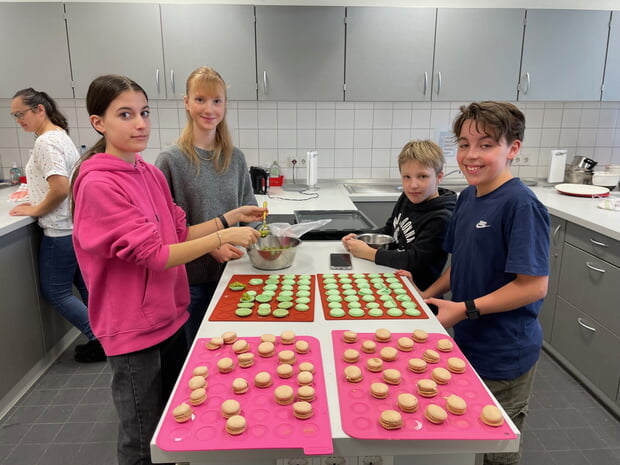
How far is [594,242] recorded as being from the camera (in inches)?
84.4

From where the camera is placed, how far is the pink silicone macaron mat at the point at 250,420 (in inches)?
28.7

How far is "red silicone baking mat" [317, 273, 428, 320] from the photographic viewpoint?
1169 millimetres

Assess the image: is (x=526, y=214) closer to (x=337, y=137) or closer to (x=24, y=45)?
(x=337, y=137)

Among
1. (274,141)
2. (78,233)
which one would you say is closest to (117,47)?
(274,141)

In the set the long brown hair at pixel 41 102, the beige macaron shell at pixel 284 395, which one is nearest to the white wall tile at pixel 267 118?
the long brown hair at pixel 41 102

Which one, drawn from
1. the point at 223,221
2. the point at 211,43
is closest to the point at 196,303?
the point at 223,221

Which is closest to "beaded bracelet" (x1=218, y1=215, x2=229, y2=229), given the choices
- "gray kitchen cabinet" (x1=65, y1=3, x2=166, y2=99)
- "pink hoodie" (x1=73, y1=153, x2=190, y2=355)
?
"pink hoodie" (x1=73, y1=153, x2=190, y2=355)

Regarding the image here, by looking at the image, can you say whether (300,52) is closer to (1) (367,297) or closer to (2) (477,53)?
(2) (477,53)

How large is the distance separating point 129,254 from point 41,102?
1.59 meters

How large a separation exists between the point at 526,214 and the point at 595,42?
239 cm

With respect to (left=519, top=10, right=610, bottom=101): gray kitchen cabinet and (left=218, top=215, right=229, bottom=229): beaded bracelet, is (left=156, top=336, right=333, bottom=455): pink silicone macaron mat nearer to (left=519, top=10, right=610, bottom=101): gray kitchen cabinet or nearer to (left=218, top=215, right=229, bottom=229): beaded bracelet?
(left=218, top=215, right=229, bottom=229): beaded bracelet

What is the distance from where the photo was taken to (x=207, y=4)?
2.65m

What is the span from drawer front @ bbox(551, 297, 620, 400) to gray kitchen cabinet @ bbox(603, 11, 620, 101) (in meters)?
1.46

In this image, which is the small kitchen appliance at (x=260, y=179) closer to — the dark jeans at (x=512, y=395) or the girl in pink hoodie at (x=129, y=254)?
the girl in pink hoodie at (x=129, y=254)
